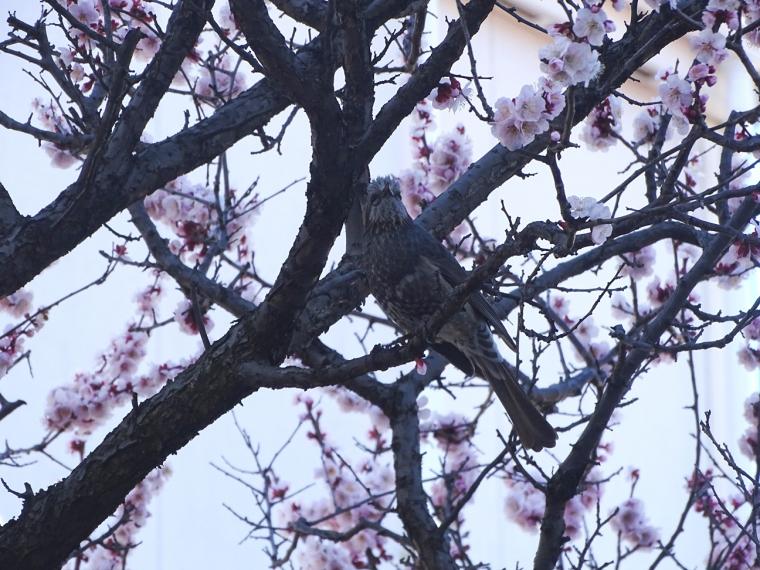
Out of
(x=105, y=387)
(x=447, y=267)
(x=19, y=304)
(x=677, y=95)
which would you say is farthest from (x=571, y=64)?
(x=19, y=304)

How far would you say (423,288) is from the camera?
2863 millimetres

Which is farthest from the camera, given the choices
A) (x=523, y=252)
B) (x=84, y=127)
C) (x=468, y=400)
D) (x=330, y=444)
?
(x=468, y=400)

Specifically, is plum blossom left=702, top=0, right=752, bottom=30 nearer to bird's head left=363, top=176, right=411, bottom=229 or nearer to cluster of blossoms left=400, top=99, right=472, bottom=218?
bird's head left=363, top=176, right=411, bottom=229

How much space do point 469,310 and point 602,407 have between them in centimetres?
48

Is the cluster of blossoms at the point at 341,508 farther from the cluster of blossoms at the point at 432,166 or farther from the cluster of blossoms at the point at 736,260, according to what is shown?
the cluster of blossoms at the point at 736,260

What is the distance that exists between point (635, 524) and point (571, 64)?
288 centimetres

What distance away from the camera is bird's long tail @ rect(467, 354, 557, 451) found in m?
2.71

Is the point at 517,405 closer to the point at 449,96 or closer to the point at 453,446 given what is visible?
the point at 449,96

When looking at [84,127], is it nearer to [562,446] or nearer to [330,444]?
[330,444]

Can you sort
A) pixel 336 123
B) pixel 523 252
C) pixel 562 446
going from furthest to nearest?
pixel 562 446
pixel 336 123
pixel 523 252

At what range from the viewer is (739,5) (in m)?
2.76

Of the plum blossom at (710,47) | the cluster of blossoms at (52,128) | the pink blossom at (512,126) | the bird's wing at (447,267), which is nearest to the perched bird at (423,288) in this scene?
the bird's wing at (447,267)

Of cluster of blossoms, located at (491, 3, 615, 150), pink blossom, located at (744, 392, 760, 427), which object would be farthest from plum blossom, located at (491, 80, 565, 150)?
pink blossom, located at (744, 392, 760, 427)

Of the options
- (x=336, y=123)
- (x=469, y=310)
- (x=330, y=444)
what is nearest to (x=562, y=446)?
(x=330, y=444)
